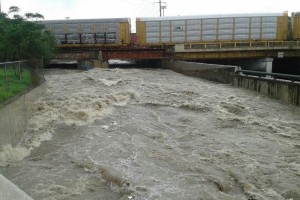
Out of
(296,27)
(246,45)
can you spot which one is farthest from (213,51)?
(296,27)

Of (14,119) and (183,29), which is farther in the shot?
(183,29)

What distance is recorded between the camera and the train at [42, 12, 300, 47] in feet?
140

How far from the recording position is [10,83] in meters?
11.2

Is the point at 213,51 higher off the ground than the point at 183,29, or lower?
lower

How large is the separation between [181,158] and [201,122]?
404 centimetres

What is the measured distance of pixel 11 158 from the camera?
26.2 ft

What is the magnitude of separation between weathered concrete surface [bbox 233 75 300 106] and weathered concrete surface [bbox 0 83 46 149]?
1022cm

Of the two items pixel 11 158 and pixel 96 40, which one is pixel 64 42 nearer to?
pixel 96 40

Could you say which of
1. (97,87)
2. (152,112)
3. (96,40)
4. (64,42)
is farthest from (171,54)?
(152,112)

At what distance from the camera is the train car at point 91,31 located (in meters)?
42.5

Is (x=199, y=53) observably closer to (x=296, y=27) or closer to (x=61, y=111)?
(x=296, y=27)

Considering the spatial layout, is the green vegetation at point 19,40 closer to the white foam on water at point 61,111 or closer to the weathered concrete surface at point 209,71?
the white foam on water at point 61,111

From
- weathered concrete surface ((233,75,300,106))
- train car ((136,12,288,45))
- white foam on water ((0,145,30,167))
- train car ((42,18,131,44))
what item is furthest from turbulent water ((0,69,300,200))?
train car ((136,12,288,45))

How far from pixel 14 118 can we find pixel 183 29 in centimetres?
3586
